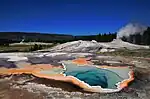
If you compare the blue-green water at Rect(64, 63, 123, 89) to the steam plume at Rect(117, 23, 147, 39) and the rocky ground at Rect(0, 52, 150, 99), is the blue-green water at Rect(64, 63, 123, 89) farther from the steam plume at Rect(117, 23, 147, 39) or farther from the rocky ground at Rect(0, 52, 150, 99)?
the steam plume at Rect(117, 23, 147, 39)

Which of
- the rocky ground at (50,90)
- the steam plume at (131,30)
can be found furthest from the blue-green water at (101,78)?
the steam plume at (131,30)

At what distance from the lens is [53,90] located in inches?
276

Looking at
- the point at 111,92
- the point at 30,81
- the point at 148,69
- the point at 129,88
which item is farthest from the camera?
the point at 148,69

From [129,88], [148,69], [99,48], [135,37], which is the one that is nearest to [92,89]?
[129,88]

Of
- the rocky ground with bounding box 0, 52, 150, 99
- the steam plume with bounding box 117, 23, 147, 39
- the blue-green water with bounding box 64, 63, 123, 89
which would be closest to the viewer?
the rocky ground with bounding box 0, 52, 150, 99

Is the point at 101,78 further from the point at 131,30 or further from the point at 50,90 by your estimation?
the point at 131,30

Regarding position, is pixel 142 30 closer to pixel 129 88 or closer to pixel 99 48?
pixel 99 48

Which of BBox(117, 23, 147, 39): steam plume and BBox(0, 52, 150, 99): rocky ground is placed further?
BBox(117, 23, 147, 39): steam plume

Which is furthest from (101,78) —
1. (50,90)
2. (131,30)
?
(131,30)

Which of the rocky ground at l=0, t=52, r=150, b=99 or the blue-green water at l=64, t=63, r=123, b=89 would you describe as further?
the blue-green water at l=64, t=63, r=123, b=89

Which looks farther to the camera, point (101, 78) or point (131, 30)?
point (131, 30)

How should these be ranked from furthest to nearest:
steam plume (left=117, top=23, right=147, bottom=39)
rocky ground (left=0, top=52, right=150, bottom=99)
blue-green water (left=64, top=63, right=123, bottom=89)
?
1. steam plume (left=117, top=23, right=147, bottom=39)
2. blue-green water (left=64, top=63, right=123, bottom=89)
3. rocky ground (left=0, top=52, right=150, bottom=99)

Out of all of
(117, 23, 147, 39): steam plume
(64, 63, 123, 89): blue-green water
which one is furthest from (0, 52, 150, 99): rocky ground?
(117, 23, 147, 39): steam plume

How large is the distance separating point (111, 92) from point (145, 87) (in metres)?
1.36
